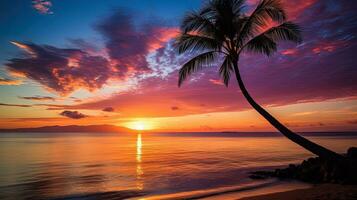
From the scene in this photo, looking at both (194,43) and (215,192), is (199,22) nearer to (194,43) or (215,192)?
(194,43)

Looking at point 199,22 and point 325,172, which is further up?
point 199,22

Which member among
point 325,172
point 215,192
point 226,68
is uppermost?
point 226,68

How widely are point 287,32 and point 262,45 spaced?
132cm

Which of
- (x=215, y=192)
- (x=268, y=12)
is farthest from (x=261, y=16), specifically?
(x=215, y=192)

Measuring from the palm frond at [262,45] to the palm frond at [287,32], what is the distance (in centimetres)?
33

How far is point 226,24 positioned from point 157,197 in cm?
1024

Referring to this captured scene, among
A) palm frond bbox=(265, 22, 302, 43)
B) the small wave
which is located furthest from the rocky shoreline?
palm frond bbox=(265, 22, 302, 43)

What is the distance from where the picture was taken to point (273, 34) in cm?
1444

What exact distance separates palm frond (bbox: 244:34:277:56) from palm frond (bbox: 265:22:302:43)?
33cm

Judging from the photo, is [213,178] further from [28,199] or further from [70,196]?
[28,199]

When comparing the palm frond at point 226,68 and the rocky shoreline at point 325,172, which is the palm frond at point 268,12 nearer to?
the palm frond at point 226,68

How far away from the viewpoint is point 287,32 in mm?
14062

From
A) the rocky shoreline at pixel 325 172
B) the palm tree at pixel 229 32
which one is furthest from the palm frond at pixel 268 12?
the rocky shoreline at pixel 325 172

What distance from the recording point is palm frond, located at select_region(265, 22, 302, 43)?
1390cm
